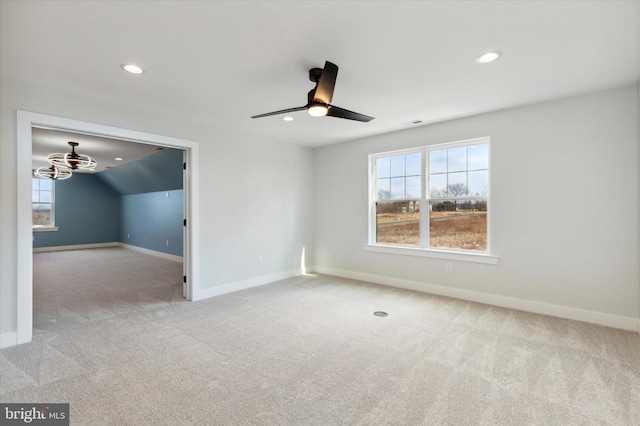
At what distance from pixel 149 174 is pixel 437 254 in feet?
23.2

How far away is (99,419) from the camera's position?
6.05 ft

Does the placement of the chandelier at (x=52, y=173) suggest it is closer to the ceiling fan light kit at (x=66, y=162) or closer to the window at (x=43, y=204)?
the ceiling fan light kit at (x=66, y=162)

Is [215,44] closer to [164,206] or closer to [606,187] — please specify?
[606,187]

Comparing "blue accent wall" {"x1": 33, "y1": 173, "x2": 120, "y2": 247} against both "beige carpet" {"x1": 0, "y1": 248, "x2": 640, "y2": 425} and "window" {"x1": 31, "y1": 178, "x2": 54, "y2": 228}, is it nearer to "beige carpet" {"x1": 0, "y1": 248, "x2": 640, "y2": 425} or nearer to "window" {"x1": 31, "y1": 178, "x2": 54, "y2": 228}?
"window" {"x1": 31, "y1": 178, "x2": 54, "y2": 228}

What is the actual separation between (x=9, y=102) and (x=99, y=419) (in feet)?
9.72

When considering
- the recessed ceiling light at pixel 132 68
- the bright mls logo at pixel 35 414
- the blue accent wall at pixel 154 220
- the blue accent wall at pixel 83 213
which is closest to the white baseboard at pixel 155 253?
the blue accent wall at pixel 154 220

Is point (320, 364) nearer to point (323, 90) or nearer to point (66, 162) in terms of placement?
point (323, 90)

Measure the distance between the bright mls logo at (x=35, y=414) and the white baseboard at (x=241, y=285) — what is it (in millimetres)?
2287

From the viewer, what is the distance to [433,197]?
466 centimetres

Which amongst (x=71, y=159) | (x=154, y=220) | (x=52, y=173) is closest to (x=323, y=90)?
(x=71, y=159)

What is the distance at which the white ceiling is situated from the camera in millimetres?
1943

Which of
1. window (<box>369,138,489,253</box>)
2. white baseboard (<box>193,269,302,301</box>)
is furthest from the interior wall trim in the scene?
window (<box>369,138,489,253</box>)

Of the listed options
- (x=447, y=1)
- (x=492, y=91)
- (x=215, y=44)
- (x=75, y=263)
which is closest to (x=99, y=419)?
(x=215, y=44)

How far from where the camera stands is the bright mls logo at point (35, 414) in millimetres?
1855
